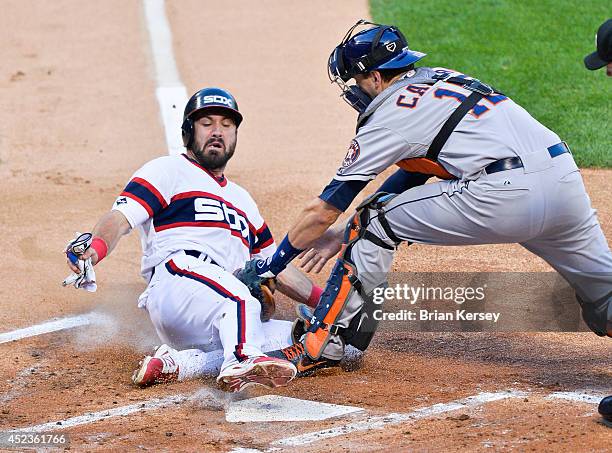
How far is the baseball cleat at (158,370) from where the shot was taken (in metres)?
5.46

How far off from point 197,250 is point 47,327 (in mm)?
1262

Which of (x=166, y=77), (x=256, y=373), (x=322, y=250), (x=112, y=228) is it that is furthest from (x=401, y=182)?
(x=166, y=77)

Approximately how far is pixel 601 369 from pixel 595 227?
802mm

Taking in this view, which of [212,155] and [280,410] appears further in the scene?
[212,155]

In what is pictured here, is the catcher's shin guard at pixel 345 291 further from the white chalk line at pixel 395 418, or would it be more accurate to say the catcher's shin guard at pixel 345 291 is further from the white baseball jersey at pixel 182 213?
the white baseball jersey at pixel 182 213

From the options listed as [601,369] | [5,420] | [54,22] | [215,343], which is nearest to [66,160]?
[54,22]

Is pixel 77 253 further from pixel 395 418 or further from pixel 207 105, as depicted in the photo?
pixel 395 418

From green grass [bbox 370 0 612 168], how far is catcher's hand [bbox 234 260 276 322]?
4.73 meters

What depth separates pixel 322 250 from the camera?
19.7 feet

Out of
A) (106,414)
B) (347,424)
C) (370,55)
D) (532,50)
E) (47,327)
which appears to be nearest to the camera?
(347,424)

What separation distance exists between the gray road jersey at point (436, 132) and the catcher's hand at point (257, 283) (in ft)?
2.91

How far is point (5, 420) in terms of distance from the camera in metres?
5.07

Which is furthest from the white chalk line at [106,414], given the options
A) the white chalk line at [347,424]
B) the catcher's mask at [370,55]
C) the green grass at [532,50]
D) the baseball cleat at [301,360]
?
the green grass at [532,50]

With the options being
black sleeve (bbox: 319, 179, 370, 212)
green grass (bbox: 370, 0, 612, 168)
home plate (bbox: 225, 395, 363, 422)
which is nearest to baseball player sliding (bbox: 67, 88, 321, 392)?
home plate (bbox: 225, 395, 363, 422)
